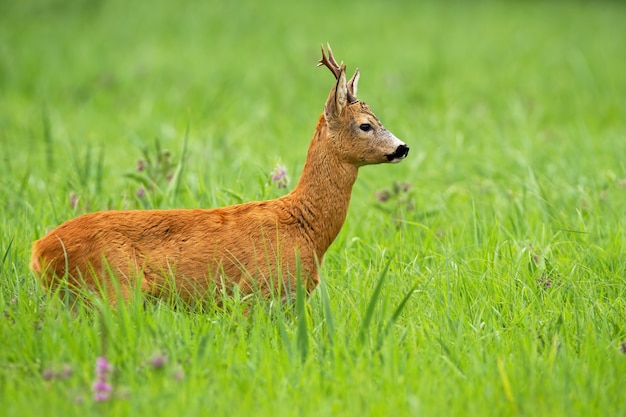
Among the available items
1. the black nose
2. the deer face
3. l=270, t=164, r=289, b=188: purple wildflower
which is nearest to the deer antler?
the deer face

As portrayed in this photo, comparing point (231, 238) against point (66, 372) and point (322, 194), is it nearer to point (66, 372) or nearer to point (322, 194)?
point (322, 194)

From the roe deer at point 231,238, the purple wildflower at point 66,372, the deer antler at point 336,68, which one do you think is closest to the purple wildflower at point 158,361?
the purple wildflower at point 66,372

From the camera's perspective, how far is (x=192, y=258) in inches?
160

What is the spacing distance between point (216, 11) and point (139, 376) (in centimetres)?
1233

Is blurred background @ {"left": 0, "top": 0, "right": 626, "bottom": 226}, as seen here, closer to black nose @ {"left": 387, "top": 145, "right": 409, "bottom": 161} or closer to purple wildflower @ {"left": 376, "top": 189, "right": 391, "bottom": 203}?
purple wildflower @ {"left": 376, "top": 189, "right": 391, "bottom": 203}

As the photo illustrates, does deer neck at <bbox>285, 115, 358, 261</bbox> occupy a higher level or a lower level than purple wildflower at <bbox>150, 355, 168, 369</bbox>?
higher

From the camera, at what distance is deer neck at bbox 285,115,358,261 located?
4309 millimetres

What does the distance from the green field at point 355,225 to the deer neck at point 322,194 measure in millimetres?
286

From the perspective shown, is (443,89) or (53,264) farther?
(443,89)

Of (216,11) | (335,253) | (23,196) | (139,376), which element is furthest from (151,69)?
(139,376)

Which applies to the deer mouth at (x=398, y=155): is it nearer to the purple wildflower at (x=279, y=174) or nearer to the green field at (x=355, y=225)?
the green field at (x=355, y=225)

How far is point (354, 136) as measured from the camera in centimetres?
436

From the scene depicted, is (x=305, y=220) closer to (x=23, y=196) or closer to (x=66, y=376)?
(x=66, y=376)

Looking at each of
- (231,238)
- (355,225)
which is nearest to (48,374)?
(231,238)
